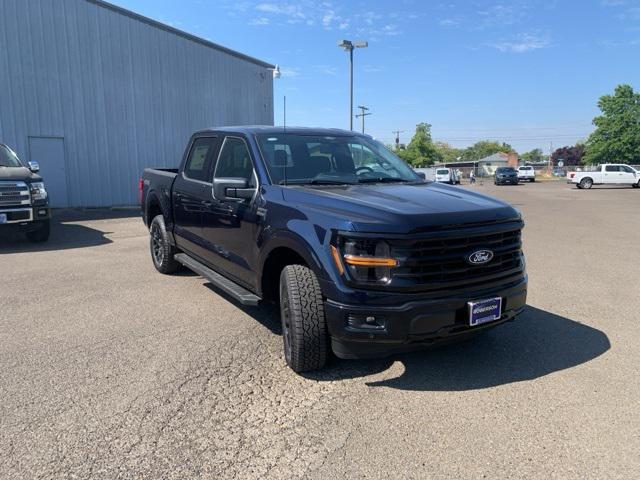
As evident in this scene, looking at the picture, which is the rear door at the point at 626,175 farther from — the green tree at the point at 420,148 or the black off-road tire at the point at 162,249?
the green tree at the point at 420,148

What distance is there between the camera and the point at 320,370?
3816 mm

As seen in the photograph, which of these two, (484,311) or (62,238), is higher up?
(484,311)

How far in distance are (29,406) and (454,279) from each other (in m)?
Result: 2.91

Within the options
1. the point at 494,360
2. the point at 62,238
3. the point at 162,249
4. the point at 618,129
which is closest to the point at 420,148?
the point at 618,129

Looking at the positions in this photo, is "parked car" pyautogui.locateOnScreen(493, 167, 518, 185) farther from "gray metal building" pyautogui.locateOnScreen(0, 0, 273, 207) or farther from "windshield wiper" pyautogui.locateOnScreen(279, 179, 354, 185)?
"windshield wiper" pyautogui.locateOnScreen(279, 179, 354, 185)

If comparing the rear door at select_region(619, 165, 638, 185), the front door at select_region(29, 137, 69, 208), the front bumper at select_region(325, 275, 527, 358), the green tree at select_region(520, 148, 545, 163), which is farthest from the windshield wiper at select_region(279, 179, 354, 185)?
the green tree at select_region(520, 148, 545, 163)

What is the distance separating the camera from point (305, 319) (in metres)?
3.44

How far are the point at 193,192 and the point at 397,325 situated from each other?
3.09 m

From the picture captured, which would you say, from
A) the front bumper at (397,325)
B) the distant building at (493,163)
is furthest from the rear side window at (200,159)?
the distant building at (493,163)

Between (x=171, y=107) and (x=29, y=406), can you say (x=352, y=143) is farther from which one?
(x=171, y=107)

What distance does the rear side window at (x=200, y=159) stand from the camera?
532 centimetres

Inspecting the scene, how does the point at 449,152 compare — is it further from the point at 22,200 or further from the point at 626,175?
the point at 22,200

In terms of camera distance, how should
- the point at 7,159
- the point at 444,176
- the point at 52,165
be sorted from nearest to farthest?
the point at 7,159 < the point at 52,165 < the point at 444,176

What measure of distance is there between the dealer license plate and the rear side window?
10.1 feet
